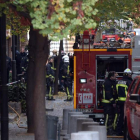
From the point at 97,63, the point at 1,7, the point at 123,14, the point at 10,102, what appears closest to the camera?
the point at 1,7

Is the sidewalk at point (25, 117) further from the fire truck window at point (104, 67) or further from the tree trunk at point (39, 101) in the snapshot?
the tree trunk at point (39, 101)

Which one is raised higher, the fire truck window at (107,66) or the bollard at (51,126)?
the fire truck window at (107,66)

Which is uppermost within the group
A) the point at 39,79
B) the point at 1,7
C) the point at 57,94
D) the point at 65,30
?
the point at 1,7

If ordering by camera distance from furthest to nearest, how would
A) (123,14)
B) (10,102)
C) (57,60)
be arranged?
(57,60) → (10,102) → (123,14)

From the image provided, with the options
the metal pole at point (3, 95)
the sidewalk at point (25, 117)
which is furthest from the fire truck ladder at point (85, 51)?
the metal pole at point (3, 95)

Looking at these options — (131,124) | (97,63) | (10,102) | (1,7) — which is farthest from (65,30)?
(10,102)

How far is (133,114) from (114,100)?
3059 millimetres

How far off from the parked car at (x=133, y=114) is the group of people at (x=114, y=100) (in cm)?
151

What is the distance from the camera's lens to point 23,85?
1700 cm

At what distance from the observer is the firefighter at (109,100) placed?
13.0m

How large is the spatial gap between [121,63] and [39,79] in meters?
6.39

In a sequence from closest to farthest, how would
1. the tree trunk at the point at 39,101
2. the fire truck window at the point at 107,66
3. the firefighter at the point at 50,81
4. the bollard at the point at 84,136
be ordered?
the bollard at the point at 84,136 < the tree trunk at the point at 39,101 < the fire truck window at the point at 107,66 < the firefighter at the point at 50,81

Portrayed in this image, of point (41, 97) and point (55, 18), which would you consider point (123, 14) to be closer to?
point (41, 97)

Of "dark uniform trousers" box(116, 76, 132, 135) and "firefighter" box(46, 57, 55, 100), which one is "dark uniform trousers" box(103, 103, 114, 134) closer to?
"dark uniform trousers" box(116, 76, 132, 135)
